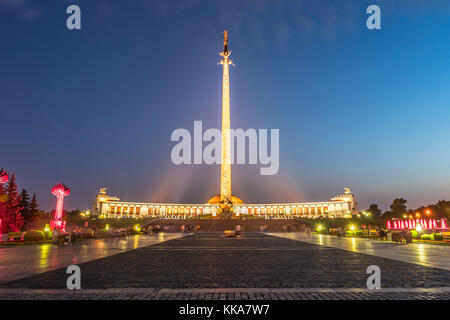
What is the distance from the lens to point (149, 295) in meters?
7.02

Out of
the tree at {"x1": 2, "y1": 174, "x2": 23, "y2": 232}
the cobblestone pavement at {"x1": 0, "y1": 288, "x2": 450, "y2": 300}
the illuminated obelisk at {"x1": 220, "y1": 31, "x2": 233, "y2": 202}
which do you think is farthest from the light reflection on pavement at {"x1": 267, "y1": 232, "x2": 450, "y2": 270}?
the illuminated obelisk at {"x1": 220, "y1": 31, "x2": 233, "y2": 202}

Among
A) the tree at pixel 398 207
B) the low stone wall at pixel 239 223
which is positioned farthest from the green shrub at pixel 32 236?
the tree at pixel 398 207

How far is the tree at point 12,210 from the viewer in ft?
156

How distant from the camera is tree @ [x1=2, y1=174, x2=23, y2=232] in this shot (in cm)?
4741

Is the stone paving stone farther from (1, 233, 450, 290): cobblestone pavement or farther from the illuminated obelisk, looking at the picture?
the illuminated obelisk

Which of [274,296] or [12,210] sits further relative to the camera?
[12,210]

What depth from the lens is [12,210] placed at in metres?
52.6

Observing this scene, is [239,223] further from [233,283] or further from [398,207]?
[398,207]

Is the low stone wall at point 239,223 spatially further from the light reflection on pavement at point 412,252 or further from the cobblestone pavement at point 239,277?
the cobblestone pavement at point 239,277

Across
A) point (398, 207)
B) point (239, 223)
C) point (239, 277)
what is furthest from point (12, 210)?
point (398, 207)

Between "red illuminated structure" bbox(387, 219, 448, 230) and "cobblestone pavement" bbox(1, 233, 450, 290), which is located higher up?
"cobblestone pavement" bbox(1, 233, 450, 290)

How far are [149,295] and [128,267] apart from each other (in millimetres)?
4886
